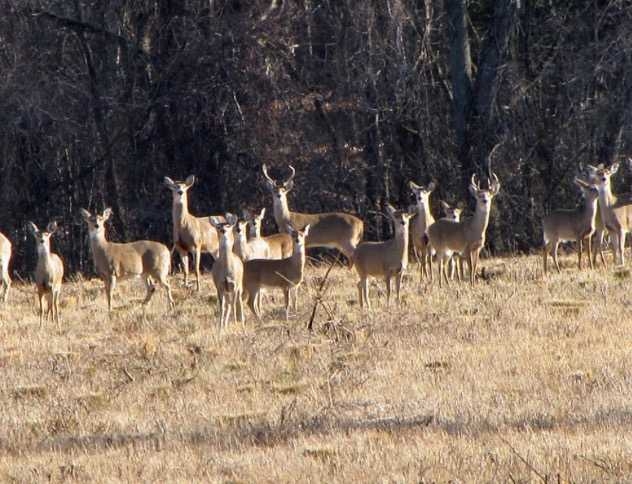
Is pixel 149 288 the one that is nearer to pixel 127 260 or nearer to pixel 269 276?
pixel 127 260

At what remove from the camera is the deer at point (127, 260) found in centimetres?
1805

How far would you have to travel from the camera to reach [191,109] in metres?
25.6

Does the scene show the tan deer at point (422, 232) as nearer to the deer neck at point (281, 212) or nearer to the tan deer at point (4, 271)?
the deer neck at point (281, 212)

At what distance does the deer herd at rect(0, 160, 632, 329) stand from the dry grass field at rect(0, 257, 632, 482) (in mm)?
358

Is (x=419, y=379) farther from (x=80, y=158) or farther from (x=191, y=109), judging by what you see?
(x=80, y=158)

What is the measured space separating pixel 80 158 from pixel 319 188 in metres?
4.53

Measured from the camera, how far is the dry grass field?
9.57 metres

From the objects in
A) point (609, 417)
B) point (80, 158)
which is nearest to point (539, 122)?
point (80, 158)

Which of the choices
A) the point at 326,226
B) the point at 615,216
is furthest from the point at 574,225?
the point at 326,226

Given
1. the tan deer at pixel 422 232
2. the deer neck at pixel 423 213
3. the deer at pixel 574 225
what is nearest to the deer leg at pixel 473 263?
the tan deer at pixel 422 232

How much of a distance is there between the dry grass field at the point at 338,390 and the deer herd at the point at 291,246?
358 mm

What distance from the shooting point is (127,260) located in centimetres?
1820

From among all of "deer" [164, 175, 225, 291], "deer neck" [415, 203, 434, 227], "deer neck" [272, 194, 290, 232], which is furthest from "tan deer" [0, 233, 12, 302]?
"deer neck" [415, 203, 434, 227]

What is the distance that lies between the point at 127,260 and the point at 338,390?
6669 mm
